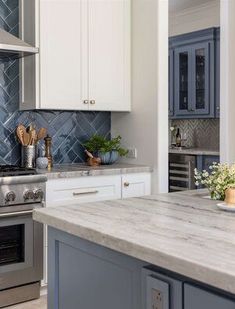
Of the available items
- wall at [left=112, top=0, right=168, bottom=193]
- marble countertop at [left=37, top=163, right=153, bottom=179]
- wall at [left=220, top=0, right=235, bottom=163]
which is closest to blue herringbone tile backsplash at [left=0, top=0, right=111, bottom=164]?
marble countertop at [left=37, top=163, right=153, bottom=179]

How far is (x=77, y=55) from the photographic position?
3736mm

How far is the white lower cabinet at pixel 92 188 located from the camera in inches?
132

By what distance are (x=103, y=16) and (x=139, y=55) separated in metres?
0.45

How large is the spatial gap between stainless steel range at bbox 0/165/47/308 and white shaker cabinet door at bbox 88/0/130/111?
99 cm

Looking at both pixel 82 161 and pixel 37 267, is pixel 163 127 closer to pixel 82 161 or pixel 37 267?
pixel 82 161

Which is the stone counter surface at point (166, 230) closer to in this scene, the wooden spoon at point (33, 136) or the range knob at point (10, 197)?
the range knob at point (10, 197)

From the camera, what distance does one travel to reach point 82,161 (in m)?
4.16

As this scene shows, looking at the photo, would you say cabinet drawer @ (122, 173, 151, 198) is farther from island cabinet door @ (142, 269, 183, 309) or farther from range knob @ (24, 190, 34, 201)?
island cabinet door @ (142, 269, 183, 309)

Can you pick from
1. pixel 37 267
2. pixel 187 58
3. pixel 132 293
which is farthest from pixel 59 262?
pixel 187 58

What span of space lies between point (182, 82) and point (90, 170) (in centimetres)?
283

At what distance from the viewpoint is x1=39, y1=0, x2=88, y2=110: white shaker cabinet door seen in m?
3.55

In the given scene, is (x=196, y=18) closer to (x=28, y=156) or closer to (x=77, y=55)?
(x=77, y=55)

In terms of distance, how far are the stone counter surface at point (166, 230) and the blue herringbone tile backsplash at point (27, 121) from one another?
196 cm

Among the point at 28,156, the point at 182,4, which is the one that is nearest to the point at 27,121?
the point at 28,156
